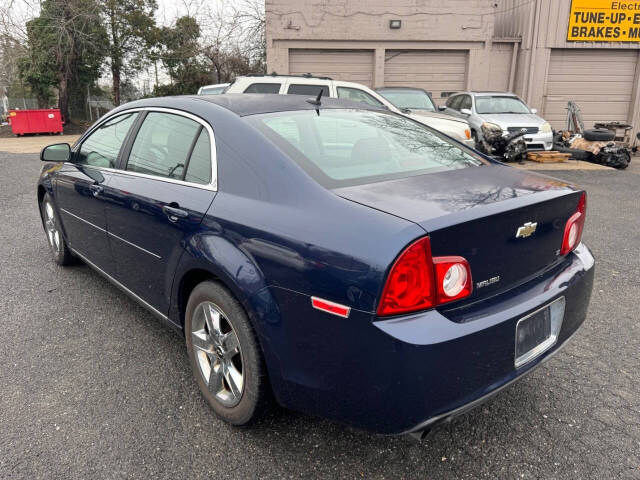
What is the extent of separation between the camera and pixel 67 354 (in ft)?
10.3

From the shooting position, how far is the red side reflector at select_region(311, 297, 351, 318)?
5.84 feet

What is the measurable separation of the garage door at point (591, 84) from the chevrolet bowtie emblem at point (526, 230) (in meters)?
15.4

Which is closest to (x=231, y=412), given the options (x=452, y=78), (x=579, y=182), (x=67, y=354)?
(x=67, y=354)

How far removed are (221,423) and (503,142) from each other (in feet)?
32.8

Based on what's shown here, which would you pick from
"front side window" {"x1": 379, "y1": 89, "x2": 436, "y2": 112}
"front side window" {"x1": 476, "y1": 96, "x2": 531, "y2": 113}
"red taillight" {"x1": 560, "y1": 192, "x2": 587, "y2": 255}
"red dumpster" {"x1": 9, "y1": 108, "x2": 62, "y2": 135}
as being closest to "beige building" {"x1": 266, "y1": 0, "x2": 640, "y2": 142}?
"front side window" {"x1": 476, "y1": 96, "x2": 531, "y2": 113}

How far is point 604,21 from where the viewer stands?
1485cm

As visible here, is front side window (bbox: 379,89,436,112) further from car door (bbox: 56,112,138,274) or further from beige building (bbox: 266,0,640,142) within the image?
car door (bbox: 56,112,138,274)

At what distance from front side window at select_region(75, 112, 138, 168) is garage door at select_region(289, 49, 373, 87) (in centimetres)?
1232

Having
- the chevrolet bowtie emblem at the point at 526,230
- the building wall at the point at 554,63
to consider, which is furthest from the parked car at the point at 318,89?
the building wall at the point at 554,63

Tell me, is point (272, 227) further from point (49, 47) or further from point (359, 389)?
point (49, 47)

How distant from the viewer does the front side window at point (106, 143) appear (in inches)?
131

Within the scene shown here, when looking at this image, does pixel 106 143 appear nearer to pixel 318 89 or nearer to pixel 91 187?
pixel 91 187

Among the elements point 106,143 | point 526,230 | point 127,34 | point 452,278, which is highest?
point 127,34

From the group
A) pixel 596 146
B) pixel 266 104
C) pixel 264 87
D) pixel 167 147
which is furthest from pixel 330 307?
pixel 596 146
